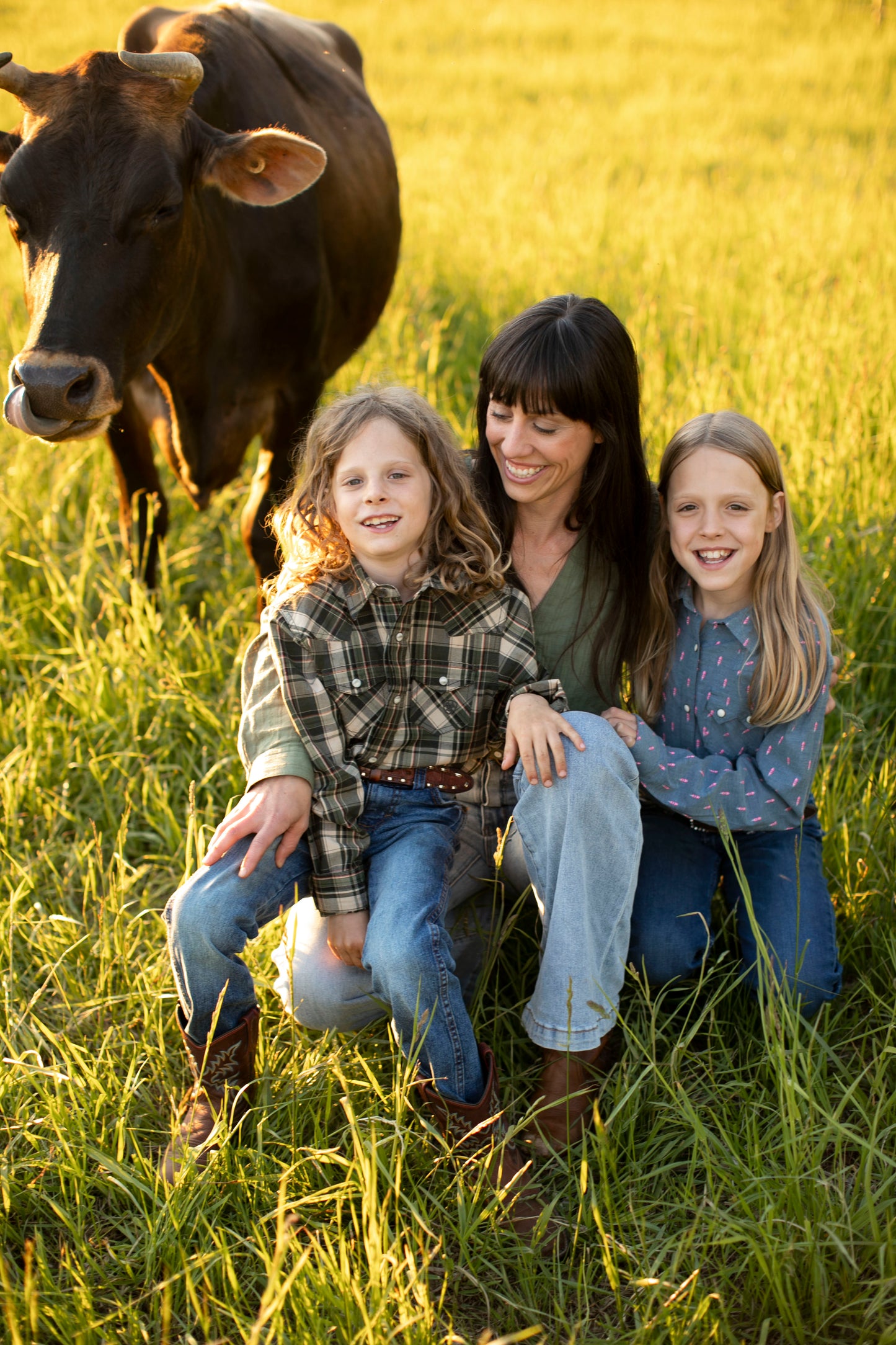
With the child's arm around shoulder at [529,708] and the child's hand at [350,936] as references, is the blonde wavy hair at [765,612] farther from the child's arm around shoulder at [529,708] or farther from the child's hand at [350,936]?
the child's hand at [350,936]

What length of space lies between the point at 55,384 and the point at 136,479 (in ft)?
3.79

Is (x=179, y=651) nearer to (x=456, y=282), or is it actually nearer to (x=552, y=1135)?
(x=552, y=1135)

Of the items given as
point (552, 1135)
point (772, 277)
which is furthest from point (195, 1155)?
point (772, 277)

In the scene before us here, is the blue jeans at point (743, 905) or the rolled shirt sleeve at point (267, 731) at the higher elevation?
the rolled shirt sleeve at point (267, 731)

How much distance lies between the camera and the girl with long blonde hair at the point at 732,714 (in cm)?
209

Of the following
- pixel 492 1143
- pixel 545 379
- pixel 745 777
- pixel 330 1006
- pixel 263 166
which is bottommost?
pixel 492 1143

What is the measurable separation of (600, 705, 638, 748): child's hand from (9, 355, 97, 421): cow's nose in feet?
4.37

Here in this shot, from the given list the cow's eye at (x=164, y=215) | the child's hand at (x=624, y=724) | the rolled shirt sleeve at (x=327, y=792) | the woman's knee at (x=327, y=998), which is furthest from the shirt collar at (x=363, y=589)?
the cow's eye at (x=164, y=215)

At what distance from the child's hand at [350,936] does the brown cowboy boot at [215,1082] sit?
0.59 ft

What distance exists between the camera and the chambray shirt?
2.09 metres

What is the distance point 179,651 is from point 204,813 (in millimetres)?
627

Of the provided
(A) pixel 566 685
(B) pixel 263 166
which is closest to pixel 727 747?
(A) pixel 566 685

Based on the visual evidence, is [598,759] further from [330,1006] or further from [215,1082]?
[215,1082]

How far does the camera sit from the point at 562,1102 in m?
1.84
